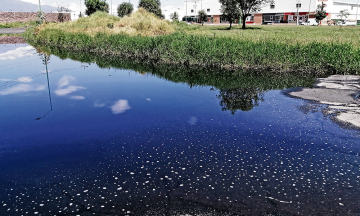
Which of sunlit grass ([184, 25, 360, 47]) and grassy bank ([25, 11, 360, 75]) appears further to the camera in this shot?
sunlit grass ([184, 25, 360, 47])

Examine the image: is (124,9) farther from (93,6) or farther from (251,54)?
(251,54)

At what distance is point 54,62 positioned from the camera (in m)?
20.5

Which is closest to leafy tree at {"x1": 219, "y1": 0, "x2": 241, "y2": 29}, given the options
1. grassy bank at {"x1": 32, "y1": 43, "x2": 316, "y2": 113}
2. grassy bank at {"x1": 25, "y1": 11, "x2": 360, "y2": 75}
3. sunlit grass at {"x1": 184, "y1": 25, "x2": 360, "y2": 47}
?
sunlit grass at {"x1": 184, "y1": 25, "x2": 360, "y2": 47}

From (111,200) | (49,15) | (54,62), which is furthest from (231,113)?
(49,15)

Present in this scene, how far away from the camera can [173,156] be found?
680 centimetres

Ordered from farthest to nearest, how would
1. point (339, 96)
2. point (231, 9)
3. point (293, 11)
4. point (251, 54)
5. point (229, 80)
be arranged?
point (293, 11)
point (231, 9)
point (251, 54)
point (229, 80)
point (339, 96)

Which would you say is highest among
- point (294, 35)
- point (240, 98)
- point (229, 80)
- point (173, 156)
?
point (294, 35)

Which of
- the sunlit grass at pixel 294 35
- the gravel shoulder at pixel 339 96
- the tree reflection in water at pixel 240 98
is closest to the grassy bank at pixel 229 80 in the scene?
the tree reflection in water at pixel 240 98

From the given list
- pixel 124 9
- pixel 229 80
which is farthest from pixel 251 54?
pixel 124 9

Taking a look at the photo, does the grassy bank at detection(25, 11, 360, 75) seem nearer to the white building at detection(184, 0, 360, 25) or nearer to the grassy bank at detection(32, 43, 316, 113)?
the grassy bank at detection(32, 43, 316, 113)

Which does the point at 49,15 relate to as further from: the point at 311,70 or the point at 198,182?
the point at 198,182

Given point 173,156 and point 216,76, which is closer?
point 173,156

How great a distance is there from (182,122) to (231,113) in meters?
1.81

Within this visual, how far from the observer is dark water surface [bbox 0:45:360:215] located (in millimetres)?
5121
